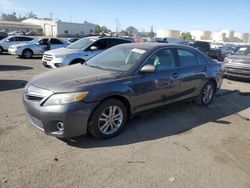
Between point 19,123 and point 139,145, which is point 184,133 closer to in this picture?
point 139,145

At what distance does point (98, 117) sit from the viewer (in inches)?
171

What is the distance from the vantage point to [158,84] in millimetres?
5219

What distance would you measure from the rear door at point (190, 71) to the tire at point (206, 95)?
24 centimetres

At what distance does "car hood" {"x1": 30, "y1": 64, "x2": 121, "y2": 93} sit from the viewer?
4.19m

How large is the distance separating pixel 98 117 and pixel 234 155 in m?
2.23

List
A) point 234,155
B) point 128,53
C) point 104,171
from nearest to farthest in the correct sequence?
point 104,171 → point 234,155 → point 128,53

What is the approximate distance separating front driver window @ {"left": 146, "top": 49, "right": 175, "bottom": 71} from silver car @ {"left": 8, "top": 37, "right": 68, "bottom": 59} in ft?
45.4

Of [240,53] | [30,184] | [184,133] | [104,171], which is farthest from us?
[240,53]

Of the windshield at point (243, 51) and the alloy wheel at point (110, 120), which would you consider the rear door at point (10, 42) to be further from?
the alloy wheel at point (110, 120)

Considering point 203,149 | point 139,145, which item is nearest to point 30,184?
point 139,145

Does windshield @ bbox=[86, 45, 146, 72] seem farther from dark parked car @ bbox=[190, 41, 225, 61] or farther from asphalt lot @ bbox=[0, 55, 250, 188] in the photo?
dark parked car @ bbox=[190, 41, 225, 61]

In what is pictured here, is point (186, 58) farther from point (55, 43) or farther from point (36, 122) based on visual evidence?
point (55, 43)

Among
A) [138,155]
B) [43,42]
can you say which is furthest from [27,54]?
[138,155]

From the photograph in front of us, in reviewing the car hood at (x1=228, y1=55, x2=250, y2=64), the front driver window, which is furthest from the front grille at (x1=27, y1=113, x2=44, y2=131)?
the car hood at (x1=228, y1=55, x2=250, y2=64)
